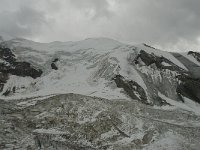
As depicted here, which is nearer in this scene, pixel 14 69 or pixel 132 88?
pixel 132 88

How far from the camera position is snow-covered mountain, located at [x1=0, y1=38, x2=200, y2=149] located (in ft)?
147

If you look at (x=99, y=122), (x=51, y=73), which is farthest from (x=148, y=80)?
(x=99, y=122)

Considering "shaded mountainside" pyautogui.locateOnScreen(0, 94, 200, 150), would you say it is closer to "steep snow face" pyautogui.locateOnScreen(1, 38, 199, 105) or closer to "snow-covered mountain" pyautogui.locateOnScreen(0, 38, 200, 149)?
"snow-covered mountain" pyautogui.locateOnScreen(0, 38, 200, 149)

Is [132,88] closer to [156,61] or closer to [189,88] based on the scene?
[189,88]

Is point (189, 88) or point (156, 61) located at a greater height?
point (156, 61)

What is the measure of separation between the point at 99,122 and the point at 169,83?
21244 millimetres

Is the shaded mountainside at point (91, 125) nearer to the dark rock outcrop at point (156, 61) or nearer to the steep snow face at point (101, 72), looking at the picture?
the steep snow face at point (101, 72)

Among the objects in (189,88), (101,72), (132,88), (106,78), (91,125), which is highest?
(101,72)

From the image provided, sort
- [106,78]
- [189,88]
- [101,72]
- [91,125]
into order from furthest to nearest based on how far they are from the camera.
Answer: [101,72] < [189,88] < [106,78] < [91,125]

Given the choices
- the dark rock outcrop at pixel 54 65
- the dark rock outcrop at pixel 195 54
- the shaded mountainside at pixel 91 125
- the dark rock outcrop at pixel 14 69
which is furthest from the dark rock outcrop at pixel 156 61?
the dark rock outcrop at pixel 14 69

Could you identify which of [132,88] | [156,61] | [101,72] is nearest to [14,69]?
[101,72]

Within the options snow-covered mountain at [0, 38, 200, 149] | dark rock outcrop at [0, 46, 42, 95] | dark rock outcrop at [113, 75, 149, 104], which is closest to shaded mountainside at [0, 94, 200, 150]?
snow-covered mountain at [0, 38, 200, 149]

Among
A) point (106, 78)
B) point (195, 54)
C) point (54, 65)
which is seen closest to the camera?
point (106, 78)

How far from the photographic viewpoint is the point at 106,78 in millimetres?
52906
